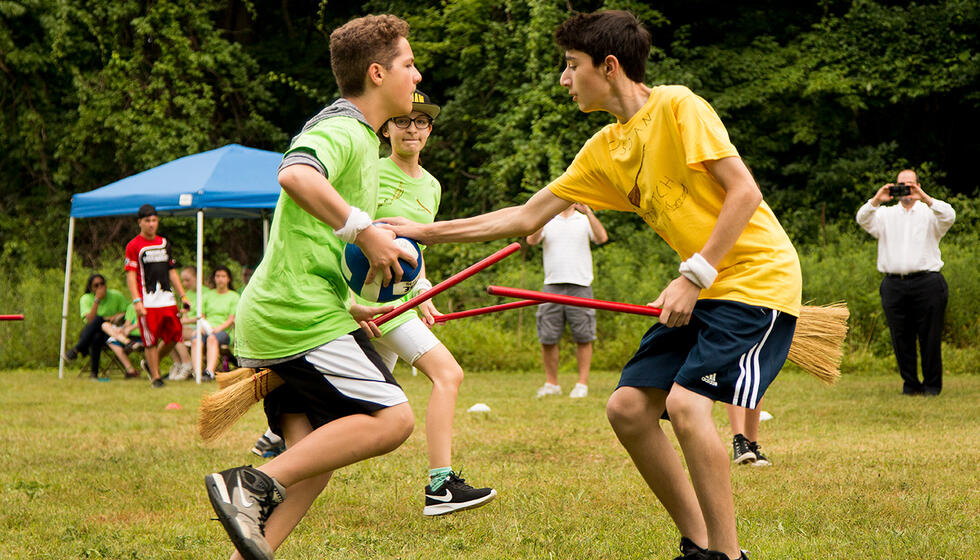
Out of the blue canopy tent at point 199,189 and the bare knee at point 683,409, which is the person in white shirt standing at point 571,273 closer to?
the blue canopy tent at point 199,189

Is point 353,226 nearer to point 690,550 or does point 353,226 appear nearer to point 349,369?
point 349,369

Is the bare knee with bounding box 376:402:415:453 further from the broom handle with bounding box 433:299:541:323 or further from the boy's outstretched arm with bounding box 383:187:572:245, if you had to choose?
the boy's outstretched arm with bounding box 383:187:572:245

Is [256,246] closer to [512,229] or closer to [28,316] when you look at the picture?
[28,316]

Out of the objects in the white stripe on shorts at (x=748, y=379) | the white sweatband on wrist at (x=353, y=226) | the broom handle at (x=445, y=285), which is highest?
the white sweatband on wrist at (x=353, y=226)

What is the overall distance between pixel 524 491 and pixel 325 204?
9.04 feet

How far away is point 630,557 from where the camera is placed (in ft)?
13.0

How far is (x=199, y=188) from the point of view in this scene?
1224 cm

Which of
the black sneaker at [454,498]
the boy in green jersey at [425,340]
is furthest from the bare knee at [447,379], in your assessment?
the black sneaker at [454,498]

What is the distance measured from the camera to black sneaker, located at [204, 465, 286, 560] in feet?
9.78

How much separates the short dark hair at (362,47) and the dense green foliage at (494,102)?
11.1 metres

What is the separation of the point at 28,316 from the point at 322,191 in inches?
571

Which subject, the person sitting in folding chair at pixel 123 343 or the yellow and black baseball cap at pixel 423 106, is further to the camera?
the person sitting in folding chair at pixel 123 343

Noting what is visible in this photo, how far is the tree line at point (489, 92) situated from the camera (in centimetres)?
1772

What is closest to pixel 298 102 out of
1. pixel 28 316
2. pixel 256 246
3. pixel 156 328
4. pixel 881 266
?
pixel 256 246
